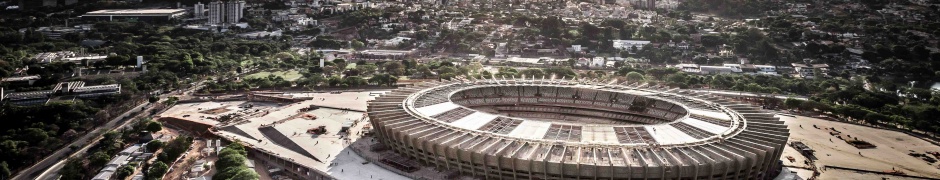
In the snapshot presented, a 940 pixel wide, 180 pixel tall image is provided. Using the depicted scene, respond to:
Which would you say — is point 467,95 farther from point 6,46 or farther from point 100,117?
point 6,46

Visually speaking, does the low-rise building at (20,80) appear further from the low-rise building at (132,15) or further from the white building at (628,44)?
the white building at (628,44)

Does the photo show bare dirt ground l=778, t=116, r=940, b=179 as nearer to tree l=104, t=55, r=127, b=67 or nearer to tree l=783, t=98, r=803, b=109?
tree l=783, t=98, r=803, b=109

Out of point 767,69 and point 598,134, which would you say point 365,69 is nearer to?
point 767,69

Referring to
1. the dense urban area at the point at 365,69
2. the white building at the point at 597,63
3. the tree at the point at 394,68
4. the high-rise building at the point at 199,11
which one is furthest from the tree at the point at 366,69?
the high-rise building at the point at 199,11

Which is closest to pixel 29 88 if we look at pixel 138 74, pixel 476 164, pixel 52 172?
pixel 138 74

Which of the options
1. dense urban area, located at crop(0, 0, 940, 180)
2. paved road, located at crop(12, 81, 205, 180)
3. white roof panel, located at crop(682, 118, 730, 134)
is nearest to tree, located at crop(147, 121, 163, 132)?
dense urban area, located at crop(0, 0, 940, 180)

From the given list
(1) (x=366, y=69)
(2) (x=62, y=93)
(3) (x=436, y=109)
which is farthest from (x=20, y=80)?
(3) (x=436, y=109)
